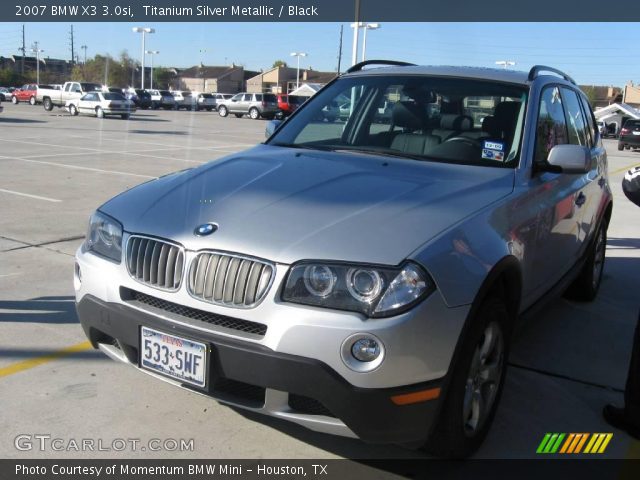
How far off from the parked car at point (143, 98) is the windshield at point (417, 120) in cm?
5000

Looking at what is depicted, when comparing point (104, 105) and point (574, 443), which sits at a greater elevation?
point (104, 105)

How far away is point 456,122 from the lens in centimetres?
402

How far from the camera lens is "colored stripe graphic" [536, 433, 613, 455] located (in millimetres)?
3250

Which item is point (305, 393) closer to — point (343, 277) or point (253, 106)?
point (343, 277)

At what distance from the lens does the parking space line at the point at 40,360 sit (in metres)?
3.72

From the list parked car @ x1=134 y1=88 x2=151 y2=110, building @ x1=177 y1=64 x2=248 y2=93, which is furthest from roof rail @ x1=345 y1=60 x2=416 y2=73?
building @ x1=177 y1=64 x2=248 y2=93

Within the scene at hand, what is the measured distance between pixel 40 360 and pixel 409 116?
2705 millimetres

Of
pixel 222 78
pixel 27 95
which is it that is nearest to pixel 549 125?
pixel 27 95

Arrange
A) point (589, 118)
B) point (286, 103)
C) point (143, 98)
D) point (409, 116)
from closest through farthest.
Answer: point (409, 116) < point (589, 118) < point (286, 103) < point (143, 98)

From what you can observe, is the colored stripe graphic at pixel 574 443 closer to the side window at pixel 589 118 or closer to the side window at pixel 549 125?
the side window at pixel 549 125

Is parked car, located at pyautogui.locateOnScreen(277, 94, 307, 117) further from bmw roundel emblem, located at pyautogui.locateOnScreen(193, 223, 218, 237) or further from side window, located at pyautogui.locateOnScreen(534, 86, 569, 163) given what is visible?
bmw roundel emblem, located at pyautogui.locateOnScreen(193, 223, 218, 237)

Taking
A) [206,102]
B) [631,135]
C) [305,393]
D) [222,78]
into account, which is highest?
[222,78]

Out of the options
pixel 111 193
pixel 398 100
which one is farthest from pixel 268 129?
pixel 111 193

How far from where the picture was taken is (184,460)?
2.94 metres
